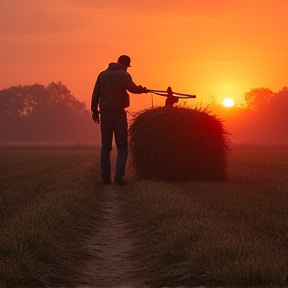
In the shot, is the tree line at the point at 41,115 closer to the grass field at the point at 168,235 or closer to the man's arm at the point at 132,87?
the man's arm at the point at 132,87

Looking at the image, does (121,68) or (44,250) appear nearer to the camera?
(44,250)

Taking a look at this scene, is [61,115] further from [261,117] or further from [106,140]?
[106,140]

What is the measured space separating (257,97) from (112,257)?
383 ft

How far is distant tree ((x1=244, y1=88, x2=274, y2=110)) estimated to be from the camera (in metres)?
119

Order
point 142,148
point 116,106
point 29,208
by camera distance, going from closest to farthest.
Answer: point 29,208, point 116,106, point 142,148

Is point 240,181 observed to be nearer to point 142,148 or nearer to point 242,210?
point 142,148

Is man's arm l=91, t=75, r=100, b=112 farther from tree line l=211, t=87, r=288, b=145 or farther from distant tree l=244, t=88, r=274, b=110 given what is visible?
distant tree l=244, t=88, r=274, b=110

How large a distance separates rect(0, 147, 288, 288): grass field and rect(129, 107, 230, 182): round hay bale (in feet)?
7.84

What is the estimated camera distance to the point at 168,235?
21.8 feet

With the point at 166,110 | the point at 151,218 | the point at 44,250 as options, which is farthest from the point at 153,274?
the point at 166,110

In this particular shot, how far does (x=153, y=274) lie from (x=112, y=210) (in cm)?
420

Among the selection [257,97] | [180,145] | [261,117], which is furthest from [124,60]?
[257,97]

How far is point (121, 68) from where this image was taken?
13.2 meters

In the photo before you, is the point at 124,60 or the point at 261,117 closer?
the point at 124,60
